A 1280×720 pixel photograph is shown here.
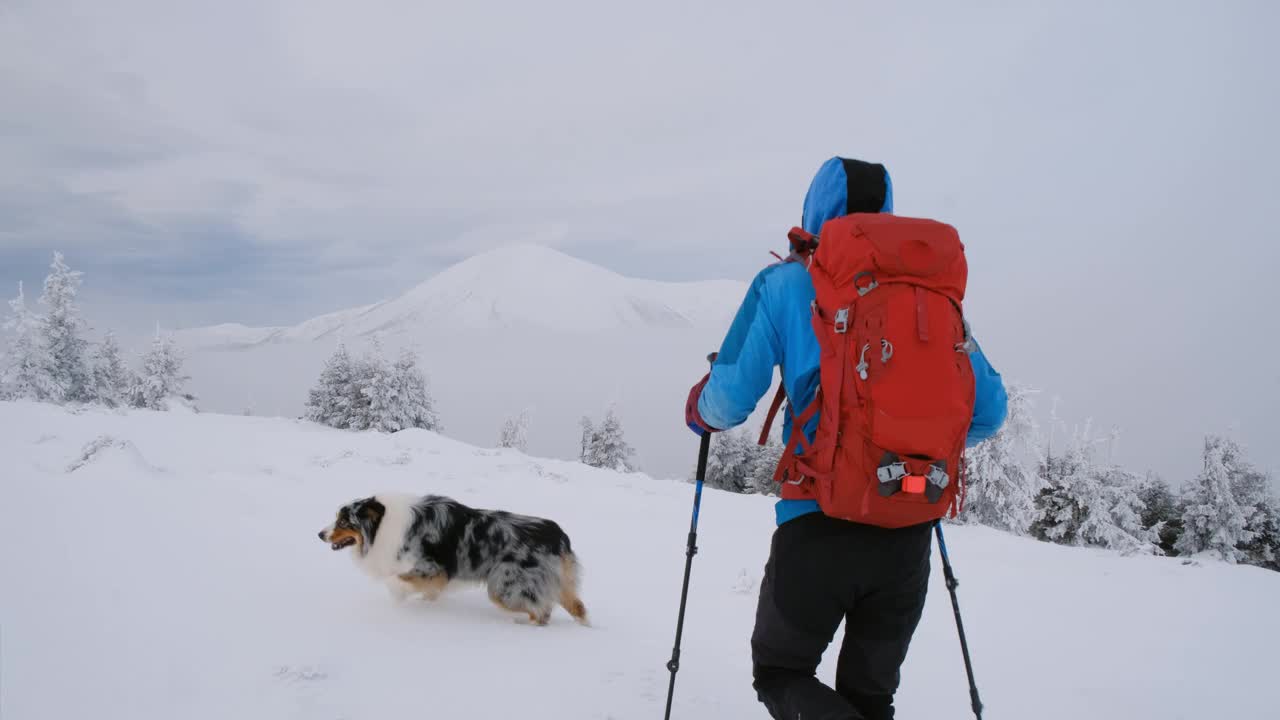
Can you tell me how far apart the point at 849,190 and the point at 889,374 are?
0.91m

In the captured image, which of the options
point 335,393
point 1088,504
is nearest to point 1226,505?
point 1088,504

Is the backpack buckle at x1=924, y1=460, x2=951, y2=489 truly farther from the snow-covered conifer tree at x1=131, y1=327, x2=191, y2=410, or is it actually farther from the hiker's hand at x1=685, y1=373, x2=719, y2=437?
the snow-covered conifer tree at x1=131, y1=327, x2=191, y2=410

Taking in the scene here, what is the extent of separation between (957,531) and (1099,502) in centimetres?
1891

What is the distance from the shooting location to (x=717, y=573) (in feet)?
24.1

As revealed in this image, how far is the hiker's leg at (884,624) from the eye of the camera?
88.7 inches

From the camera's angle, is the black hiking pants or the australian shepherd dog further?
the australian shepherd dog

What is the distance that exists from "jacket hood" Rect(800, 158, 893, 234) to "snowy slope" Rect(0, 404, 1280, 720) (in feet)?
9.13

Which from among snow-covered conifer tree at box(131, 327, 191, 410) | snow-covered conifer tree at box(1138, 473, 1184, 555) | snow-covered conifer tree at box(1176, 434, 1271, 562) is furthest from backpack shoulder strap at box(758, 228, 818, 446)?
snow-covered conifer tree at box(131, 327, 191, 410)

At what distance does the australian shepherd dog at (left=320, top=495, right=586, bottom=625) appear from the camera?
443cm

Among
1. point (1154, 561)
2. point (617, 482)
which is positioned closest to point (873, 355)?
point (1154, 561)

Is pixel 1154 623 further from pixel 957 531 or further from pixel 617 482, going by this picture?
pixel 617 482

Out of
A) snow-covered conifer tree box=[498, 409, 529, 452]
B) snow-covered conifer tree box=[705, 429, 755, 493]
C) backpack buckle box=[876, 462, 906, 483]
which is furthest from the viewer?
snow-covered conifer tree box=[498, 409, 529, 452]

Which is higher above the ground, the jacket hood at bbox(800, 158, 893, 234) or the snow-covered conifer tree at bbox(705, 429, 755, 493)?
the jacket hood at bbox(800, 158, 893, 234)

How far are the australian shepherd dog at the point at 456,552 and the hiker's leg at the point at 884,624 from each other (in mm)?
2606
